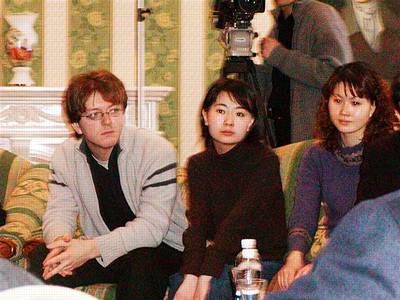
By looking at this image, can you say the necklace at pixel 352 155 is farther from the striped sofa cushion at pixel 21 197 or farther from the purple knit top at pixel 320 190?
the striped sofa cushion at pixel 21 197

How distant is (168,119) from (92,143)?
239 centimetres

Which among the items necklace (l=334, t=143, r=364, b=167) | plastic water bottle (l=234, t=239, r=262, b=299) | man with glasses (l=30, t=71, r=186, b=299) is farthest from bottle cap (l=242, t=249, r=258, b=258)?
necklace (l=334, t=143, r=364, b=167)

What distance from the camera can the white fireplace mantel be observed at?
513 centimetres

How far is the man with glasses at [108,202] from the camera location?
9.68ft

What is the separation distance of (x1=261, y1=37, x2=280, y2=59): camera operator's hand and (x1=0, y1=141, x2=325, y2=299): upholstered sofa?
31.8 inches

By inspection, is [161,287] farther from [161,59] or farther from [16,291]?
[161,59]

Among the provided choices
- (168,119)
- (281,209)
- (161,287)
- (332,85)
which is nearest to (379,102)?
(332,85)

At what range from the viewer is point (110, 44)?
18.0 ft

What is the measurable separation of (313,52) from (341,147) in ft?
3.87

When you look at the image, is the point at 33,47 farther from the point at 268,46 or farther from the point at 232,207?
the point at 232,207

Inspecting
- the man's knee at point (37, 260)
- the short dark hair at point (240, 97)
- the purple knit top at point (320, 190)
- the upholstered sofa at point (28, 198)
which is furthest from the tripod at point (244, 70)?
the man's knee at point (37, 260)

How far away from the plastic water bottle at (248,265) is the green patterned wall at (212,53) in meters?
2.85

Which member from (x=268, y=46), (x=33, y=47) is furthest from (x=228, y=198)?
(x=33, y=47)

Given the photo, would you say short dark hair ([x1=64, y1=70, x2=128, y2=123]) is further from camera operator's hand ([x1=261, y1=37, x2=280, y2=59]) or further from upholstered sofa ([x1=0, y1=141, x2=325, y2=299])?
camera operator's hand ([x1=261, y1=37, x2=280, y2=59])
